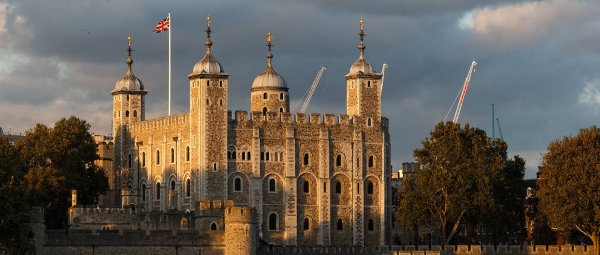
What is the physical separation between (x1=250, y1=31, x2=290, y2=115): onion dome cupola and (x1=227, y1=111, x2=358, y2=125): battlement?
6081 mm

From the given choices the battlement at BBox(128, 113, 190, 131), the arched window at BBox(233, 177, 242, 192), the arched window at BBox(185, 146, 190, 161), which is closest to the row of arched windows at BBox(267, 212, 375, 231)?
the arched window at BBox(233, 177, 242, 192)

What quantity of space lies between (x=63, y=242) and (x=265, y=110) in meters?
41.0

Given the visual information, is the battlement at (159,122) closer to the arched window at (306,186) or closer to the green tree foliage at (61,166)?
the green tree foliage at (61,166)

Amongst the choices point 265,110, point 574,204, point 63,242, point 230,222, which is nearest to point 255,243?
point 230,222

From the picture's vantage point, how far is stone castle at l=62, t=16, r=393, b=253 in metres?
125

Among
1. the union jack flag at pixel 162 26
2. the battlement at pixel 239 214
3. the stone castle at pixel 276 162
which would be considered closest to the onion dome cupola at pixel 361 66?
the stone castle at pixel 276 162

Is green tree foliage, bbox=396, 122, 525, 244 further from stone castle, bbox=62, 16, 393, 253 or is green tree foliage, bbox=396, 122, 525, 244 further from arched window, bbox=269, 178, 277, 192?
arched window, bbox=269, 178, 277, 192

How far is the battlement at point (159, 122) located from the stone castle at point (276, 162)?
0.15m

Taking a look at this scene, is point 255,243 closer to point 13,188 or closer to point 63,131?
point 13,188

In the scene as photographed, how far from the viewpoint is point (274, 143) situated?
418 ft

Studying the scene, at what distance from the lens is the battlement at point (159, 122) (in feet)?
422

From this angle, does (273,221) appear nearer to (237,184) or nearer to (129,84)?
(237,184)

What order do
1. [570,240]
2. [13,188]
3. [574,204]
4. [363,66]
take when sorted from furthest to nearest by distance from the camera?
[363,66] → [570,240] → [574,204] → [13,188]

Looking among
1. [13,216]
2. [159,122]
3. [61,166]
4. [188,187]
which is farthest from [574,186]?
[13,216]
